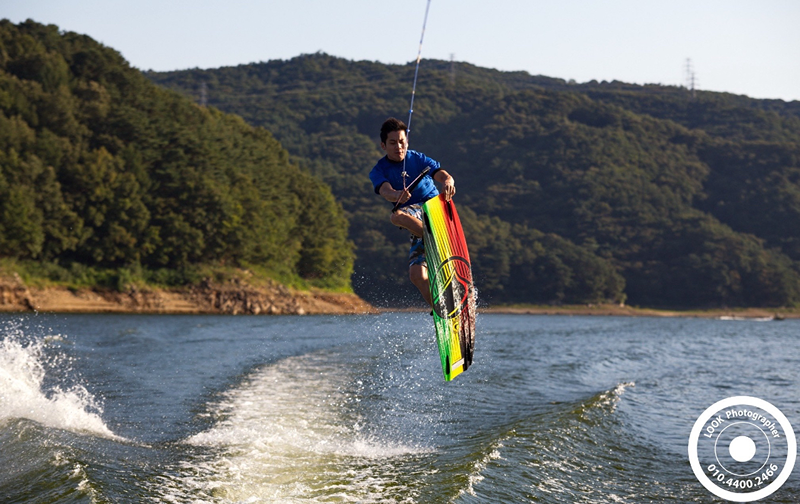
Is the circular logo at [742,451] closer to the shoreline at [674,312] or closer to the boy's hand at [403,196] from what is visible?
the boy's hand at [403,196]

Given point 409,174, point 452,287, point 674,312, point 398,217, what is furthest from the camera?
point 674,312

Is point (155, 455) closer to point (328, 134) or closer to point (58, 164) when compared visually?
point (58, 164)

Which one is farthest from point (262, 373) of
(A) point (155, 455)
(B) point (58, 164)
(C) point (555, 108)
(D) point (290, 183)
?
(C) point (555, 108)

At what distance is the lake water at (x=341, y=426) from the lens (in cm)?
700

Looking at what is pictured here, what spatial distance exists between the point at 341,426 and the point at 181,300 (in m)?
44.0

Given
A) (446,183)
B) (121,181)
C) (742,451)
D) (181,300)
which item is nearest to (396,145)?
(446,183)

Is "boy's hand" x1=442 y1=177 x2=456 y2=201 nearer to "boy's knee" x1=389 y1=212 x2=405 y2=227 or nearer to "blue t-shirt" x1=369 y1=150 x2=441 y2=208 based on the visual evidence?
"blue t-shirt" x1=369 y1=150 x2=441 y2=208

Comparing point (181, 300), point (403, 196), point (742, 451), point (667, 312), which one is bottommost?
point (181, 300)

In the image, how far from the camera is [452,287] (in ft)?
26.3

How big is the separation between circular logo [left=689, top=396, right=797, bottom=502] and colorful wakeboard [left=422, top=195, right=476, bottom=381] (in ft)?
9.71

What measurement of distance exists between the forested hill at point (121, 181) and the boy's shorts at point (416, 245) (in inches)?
1553

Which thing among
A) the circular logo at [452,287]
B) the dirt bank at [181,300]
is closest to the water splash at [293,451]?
the circular logo at [452,287]

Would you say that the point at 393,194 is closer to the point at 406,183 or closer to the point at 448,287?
the point at 406,183

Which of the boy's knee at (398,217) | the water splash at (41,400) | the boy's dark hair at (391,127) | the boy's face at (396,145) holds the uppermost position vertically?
the boy's dark hair at (391,127)
